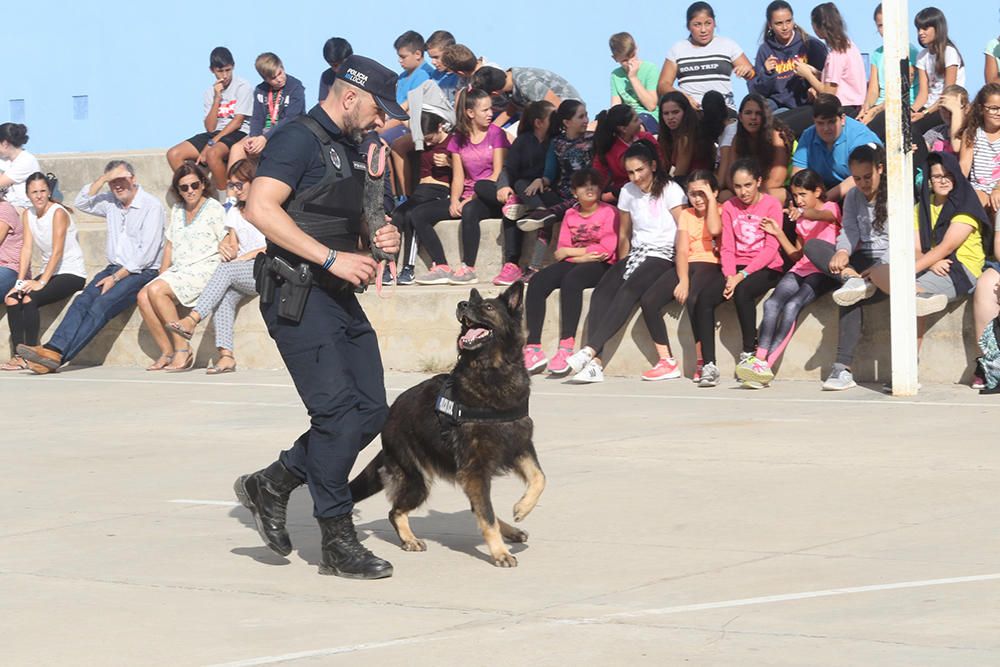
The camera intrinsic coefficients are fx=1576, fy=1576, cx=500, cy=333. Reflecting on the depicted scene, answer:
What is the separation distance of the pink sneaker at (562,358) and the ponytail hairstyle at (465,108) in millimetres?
2791

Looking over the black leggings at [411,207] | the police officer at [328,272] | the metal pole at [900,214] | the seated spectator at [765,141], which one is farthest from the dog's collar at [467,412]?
the black leggings at [411,207]

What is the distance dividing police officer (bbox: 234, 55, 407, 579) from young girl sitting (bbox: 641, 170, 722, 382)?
6.27 m

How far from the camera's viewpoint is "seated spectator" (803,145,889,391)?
11.5m

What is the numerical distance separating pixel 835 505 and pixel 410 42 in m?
9.97

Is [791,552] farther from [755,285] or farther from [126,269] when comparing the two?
[126,269]

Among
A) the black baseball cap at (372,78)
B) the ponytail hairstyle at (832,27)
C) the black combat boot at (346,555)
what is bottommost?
the black combat boot at (346,555)

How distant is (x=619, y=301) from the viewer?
12555 mm

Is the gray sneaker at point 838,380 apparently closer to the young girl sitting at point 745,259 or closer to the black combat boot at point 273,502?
the young girl sitting at point 745,259

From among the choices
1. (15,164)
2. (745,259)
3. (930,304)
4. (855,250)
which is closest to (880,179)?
(855,250)

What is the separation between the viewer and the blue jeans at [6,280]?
15844 mm

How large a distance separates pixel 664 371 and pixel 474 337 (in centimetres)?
610

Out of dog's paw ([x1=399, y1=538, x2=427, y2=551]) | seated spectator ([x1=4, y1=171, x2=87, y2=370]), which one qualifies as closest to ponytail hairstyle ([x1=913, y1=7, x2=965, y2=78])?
seated spectator ([x1=4, y1=171, x2=87, y2=370])

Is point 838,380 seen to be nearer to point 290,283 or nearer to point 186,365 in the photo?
point 290,283

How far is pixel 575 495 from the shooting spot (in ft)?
26.0
